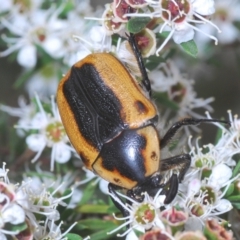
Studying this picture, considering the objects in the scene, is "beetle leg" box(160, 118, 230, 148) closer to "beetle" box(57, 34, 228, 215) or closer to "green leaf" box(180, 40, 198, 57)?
"beetle" box(57, 34, 228, 215)

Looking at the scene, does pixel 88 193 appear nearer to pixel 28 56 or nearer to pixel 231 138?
pixel 231 138

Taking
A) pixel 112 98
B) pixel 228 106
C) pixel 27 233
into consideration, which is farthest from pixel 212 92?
pixel 27 233

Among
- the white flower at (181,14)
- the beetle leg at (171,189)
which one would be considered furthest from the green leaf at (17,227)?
the white flower at (181,14)

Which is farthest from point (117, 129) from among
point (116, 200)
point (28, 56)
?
point (28, 56)

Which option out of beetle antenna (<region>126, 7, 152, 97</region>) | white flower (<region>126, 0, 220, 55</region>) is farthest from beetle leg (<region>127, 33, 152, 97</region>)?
white flower (<region>126, 0, 220, 55</region>)

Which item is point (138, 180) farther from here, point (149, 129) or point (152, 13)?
point (152, 13)

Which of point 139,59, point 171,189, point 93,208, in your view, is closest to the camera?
point 171,189
